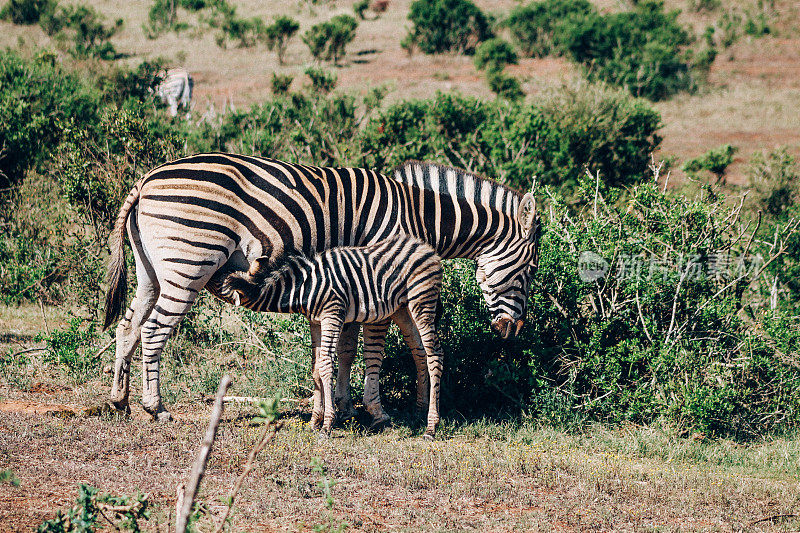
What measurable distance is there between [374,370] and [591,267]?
7.88 ft

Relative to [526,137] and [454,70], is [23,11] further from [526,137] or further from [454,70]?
[526,137]

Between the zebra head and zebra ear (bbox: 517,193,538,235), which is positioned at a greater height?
zebra ear (bbox: 517,193,538,235)

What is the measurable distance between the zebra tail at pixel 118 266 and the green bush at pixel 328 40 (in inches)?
1095

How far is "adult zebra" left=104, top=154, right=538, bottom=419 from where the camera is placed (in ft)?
22.1

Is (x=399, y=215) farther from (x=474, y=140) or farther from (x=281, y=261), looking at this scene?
(x=474, y=140)

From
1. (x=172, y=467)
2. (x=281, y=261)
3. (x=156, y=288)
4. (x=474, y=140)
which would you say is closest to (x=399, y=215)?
(x=281, y=261)

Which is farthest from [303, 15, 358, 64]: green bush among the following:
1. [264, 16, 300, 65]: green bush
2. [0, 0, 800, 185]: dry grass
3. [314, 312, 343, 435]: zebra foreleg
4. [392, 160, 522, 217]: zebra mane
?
[314, 312, 343, 435]: zebra foreleg

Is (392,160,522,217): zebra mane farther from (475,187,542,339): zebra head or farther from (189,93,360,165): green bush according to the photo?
(189,93,360,165): green bush

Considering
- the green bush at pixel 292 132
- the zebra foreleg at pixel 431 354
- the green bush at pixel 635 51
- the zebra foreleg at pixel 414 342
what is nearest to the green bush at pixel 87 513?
the zebra foreleg at pixel 431 354

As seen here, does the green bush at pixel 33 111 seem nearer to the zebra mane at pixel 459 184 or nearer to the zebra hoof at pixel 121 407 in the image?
the zebra hoof at pixel 121 407

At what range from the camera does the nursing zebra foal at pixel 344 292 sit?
6.74 metres

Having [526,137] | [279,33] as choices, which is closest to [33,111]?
[526,137]

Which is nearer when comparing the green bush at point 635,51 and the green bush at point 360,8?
the green bush at point 635,51

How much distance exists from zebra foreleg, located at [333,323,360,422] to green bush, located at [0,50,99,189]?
5.66m
